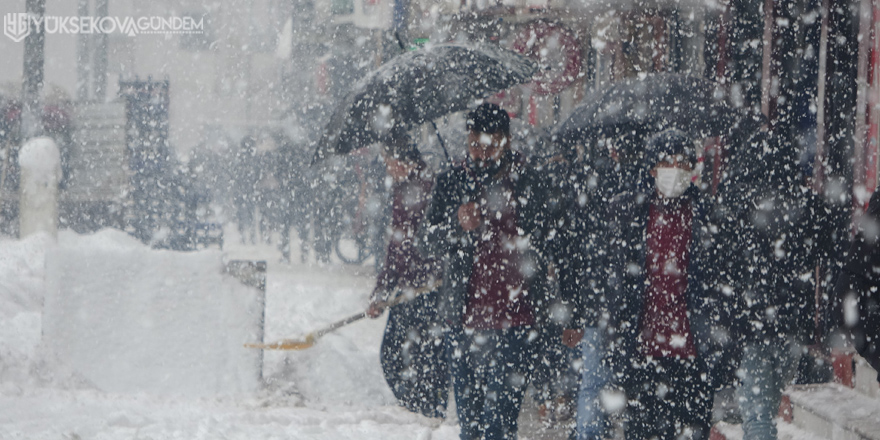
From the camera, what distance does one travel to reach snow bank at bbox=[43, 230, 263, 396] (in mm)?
5805

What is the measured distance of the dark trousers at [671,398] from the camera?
3.71 m

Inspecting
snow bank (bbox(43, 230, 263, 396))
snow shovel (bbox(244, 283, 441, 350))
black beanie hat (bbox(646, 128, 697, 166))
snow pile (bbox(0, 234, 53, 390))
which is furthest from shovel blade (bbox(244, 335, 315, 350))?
black beanie hat (bbox(646, 128, 697, 166))

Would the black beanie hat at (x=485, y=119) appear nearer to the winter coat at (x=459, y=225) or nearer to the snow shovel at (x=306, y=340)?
the winter coat at (x=459, y=225)

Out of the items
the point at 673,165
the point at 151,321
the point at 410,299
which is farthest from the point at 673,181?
the point at 151,321

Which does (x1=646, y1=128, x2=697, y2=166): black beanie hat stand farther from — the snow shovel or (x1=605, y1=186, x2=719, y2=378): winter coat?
the snow shovel

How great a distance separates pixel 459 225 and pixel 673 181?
1.04 metres

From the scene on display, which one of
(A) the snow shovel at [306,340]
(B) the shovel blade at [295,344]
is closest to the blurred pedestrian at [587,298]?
(A) the snow shovel at [306,340]

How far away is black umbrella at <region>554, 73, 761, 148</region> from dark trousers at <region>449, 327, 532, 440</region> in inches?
89.7

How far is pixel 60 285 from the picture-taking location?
5.88 meters

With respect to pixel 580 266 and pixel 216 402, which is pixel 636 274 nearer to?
pixel 580 266

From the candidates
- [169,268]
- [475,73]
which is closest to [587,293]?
[475,73]

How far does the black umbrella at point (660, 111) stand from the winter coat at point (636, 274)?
5.44ft

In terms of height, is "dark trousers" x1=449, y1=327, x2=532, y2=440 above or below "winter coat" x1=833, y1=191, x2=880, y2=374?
below

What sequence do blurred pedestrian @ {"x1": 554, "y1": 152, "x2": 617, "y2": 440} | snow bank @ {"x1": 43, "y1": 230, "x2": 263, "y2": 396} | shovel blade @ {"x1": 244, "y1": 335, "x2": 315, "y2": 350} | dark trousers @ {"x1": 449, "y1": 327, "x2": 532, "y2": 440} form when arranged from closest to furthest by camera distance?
1. dark trousers @ {"x1": 449, "y1": 327, "x2": 532, "y2": 440}
2. blurred pedestrian @ {"x1": 554, "y1": 152, "x2": 617, "y2": 440}
3. shovel blade @ {"x1": 244, "y1": 335, "x2": 315, "y2": 350}
4. snow bank @ {"x1": 43, "y1": 230, "x2": 263, "y2": 396}
